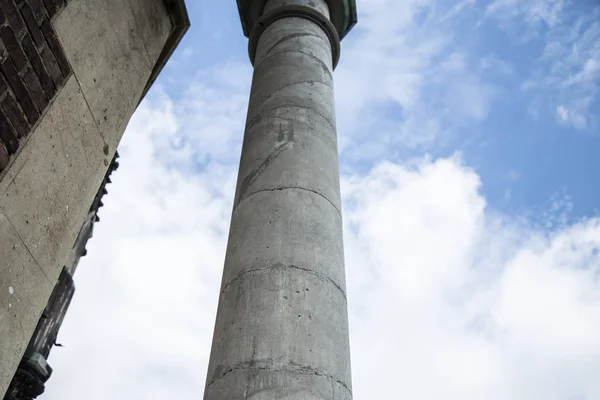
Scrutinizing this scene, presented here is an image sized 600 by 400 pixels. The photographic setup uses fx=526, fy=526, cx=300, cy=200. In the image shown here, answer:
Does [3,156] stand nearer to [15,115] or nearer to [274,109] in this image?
[15,115]

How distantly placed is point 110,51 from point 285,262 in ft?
10.3

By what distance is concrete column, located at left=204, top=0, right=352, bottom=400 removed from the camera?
145 inches

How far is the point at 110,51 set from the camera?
5672mm

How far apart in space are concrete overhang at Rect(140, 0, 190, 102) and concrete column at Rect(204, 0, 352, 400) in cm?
146

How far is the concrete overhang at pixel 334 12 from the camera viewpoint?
10711 millimetres

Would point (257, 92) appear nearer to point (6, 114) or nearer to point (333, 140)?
point (333, 140)

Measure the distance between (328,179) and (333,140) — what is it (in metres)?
0.98

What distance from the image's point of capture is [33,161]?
427cm

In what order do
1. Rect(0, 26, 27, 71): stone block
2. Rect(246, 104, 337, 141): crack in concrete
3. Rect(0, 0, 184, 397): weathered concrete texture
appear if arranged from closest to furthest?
Rect(0, 26, 27, 71): stone block < Rect(0, 0, 184, 397): weathered concrete texture < Rect(246, 104, 337, 141): crack in concrete

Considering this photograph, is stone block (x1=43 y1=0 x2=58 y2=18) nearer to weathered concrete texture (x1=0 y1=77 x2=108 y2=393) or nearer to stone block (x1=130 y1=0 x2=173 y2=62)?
weathered concrete texture (x1=0 y1=77 x2=108 y2=393)

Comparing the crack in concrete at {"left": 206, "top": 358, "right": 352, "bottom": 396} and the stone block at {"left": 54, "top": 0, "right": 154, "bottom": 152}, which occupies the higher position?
the stone block at {"left": 54, "top": 0, "right": 154, "bottom": 152}

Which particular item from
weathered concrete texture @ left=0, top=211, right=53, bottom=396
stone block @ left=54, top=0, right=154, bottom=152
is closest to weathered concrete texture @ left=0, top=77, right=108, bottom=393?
weathered concrete texture @ left=0, top=211, right=53, bottom=396

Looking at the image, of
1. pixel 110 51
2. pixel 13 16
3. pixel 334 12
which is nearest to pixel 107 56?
pixel 110 51

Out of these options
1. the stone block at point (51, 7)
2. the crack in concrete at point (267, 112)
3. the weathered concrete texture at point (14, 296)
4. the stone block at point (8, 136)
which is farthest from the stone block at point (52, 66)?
the crack in concrete at point (267, 112)
